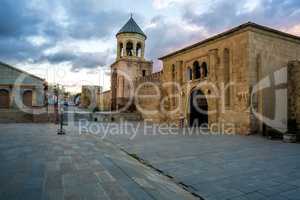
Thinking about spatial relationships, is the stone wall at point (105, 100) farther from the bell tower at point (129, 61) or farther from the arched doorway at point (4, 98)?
the arched doorway at point (4, 98)

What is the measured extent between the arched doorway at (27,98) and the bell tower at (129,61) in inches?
415

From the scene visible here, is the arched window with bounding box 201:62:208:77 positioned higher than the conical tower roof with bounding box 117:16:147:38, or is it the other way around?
the conical tower roof with bounding box 117:16:147:38

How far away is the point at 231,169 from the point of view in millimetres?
5523

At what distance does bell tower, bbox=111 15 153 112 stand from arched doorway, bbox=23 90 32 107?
10.6 meters

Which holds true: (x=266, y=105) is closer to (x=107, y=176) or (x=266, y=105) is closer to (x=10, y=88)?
(x=107, y=176)

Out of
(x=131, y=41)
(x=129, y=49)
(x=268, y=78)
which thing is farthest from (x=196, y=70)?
(x=129, y=49)

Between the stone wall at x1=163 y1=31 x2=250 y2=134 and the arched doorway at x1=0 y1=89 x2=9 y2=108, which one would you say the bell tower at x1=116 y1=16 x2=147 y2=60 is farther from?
the arched doorway at x1=0 y1=89 x2=9 y2=108

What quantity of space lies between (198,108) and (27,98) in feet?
72.0

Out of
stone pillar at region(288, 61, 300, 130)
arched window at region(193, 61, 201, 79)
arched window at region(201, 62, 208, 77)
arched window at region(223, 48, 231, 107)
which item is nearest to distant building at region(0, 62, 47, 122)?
arched window at region(193, 61, 201, 79)

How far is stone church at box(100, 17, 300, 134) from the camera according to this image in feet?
41.5

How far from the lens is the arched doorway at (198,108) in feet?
54.5

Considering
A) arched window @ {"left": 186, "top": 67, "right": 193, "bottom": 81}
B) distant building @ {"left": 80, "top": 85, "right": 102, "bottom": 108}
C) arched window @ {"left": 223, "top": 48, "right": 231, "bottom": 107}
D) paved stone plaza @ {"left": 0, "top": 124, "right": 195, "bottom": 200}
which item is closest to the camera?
paved stone plaza @ {"left": 0, "top": 124, "right": 195, "bottom": 200}

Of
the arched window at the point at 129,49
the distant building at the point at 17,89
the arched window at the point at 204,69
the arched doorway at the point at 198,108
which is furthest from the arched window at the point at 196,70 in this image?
the distant building at the point at 17,89

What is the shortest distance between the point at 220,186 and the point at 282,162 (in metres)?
→ 2.89
